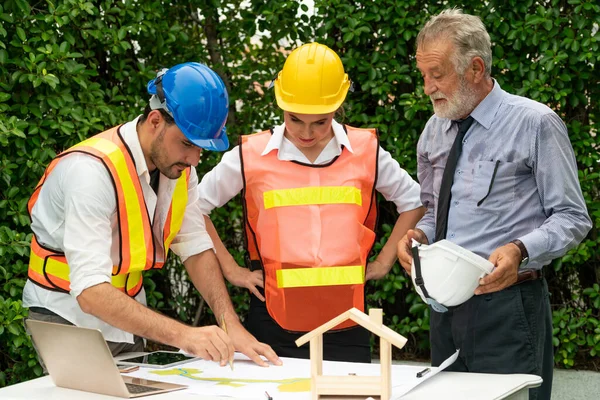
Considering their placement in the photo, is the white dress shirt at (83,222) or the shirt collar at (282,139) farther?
the shirt collar at (282,139)

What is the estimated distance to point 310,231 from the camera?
11.7 feet

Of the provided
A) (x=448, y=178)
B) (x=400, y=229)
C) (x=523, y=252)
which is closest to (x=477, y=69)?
(x=448, y=178)

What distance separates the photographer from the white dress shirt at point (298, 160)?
3662mm

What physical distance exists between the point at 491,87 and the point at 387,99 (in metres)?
1.69

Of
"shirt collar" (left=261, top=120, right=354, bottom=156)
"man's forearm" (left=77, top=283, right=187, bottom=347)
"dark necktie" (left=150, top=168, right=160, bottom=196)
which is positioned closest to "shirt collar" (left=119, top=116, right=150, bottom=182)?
"dark necktie" (left=150, top=168, right=160, bottom=196)

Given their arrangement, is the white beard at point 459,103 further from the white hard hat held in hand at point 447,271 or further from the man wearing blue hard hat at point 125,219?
the man wearing blue hard hat at point 125,219

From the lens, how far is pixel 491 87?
11.3 feet

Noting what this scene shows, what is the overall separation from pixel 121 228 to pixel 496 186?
134 cm

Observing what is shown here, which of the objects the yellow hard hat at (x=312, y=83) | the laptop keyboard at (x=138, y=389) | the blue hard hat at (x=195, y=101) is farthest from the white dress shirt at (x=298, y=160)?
the laptop keyboard at (x=138, y=389)

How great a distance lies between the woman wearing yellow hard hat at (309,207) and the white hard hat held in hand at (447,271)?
0.66 metres

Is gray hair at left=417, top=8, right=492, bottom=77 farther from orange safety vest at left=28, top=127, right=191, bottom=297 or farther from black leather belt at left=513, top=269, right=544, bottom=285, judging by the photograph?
orange safety vest at left=28, top=127, right=191, bottom=297

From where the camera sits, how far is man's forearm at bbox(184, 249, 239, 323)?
3.52 meters

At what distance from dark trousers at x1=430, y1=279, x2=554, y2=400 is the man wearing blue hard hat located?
27.6 inches

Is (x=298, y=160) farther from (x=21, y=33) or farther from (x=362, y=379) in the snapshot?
(x=21, y=33)
